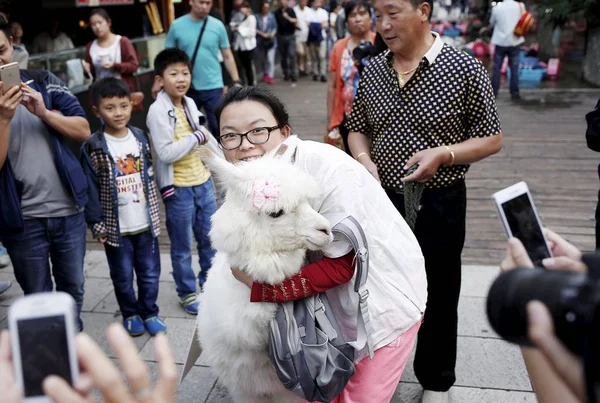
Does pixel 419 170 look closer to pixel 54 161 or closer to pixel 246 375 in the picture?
pixel 246 375

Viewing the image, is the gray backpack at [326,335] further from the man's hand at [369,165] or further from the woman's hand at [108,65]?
the woman's hand at [108,65]

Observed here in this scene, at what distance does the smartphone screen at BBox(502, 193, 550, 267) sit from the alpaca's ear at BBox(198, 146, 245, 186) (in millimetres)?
902

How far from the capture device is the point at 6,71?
8.30 feet

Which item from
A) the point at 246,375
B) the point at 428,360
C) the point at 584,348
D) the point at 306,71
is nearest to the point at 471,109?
the point at 428,360

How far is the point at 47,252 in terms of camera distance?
125 inches

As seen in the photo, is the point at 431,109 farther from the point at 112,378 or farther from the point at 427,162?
the point at 112,378

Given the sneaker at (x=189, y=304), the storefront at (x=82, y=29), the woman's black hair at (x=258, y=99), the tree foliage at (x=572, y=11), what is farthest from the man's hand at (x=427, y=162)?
the tree foliage at (x=572, y=11)

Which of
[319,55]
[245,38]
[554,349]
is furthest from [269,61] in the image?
[554,349]

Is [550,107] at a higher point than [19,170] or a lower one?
lower

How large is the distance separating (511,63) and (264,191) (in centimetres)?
1006

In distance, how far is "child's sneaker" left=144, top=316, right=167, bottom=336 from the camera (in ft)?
12.4

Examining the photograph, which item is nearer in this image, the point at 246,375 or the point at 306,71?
the point at 246,375

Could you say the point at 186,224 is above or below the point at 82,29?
below

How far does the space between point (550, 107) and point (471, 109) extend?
8680 millimetres
